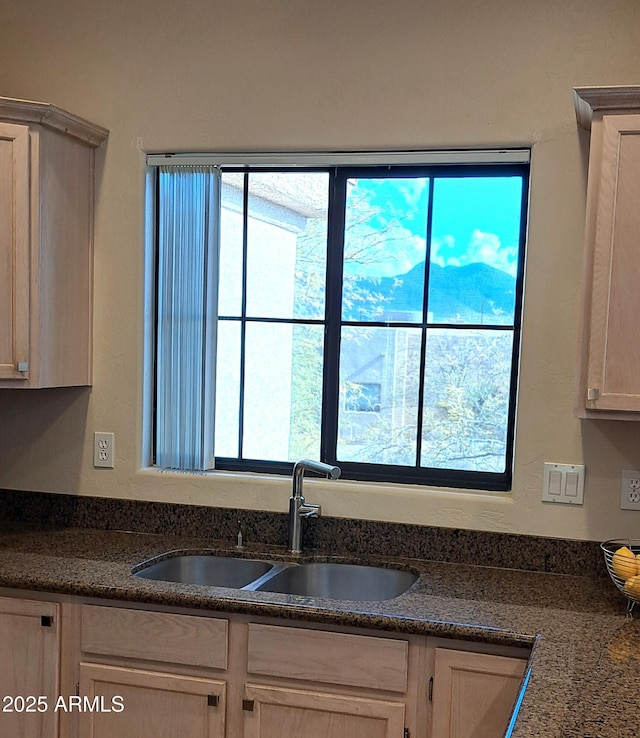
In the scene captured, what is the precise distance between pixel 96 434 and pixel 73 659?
82cm

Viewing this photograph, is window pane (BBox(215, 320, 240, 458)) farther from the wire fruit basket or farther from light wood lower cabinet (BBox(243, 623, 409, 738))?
the wire fruit basket

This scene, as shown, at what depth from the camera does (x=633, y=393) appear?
6.62ft

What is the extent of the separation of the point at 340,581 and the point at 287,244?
113 centimetres

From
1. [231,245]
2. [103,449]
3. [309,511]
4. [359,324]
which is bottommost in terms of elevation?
[309,511]

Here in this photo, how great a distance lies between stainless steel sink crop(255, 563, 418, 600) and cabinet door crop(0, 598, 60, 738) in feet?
2.24

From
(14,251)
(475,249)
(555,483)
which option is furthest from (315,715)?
(14,251)

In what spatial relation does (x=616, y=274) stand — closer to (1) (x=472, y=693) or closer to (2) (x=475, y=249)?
(2) (x=475, y=249)

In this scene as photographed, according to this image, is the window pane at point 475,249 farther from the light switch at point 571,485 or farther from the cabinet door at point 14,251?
the cabinet door at point 14,251

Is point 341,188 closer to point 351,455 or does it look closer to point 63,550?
point 351,455

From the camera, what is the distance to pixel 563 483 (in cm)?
236

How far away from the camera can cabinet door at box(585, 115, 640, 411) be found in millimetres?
1999

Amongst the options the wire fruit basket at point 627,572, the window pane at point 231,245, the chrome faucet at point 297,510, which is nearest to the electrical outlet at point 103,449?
the window pane at point 231,245

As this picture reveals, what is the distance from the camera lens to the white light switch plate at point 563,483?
2.35m

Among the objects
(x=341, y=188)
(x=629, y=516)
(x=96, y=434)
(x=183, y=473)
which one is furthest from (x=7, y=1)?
(x=629, y=516)
